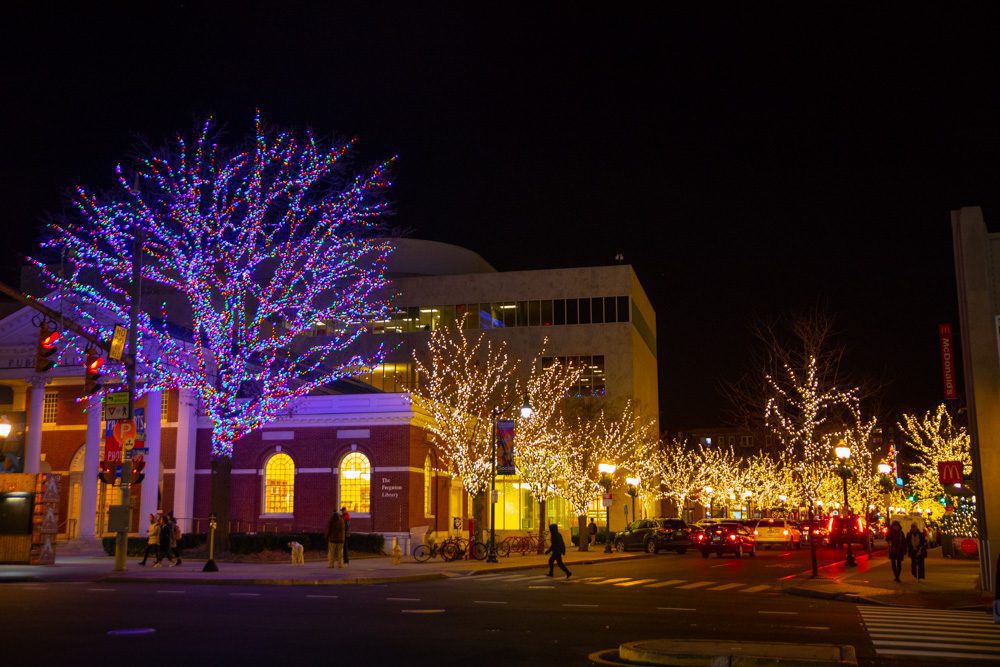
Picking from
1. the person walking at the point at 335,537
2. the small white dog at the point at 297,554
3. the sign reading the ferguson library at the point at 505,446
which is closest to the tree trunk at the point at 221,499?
the small white dog at the point at 297,554

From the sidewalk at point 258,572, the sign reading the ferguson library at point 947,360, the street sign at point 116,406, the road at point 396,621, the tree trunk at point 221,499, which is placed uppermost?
the sign reading the ferguson library at point 947,360

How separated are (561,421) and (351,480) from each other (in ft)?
53.1

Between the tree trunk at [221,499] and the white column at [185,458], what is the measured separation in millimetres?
9735

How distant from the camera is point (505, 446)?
36375 millimetres

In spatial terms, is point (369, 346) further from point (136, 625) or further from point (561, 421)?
point (136, 625)

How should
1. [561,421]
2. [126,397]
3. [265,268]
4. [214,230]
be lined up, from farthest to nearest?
[265,268]
[561,421]
[214,230]
[126,397]

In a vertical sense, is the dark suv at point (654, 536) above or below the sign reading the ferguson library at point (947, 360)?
below

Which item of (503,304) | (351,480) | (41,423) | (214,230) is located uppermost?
(503,304)

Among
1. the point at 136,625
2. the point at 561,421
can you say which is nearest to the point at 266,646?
the point at 136,625

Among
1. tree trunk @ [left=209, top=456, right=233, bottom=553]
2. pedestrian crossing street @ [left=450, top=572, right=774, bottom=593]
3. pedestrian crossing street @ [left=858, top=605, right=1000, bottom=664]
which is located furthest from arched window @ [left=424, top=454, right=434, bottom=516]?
pedestrian crossing street @ [left=858, top=605, right=1000, bottom=664]

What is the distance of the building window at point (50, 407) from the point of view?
47.0 metres

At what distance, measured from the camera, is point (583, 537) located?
160 feet

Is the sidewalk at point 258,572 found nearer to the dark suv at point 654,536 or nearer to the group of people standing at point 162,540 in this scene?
the group of people standing at point 162,540

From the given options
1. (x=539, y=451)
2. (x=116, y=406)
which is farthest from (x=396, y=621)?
(x=539, y=451)
